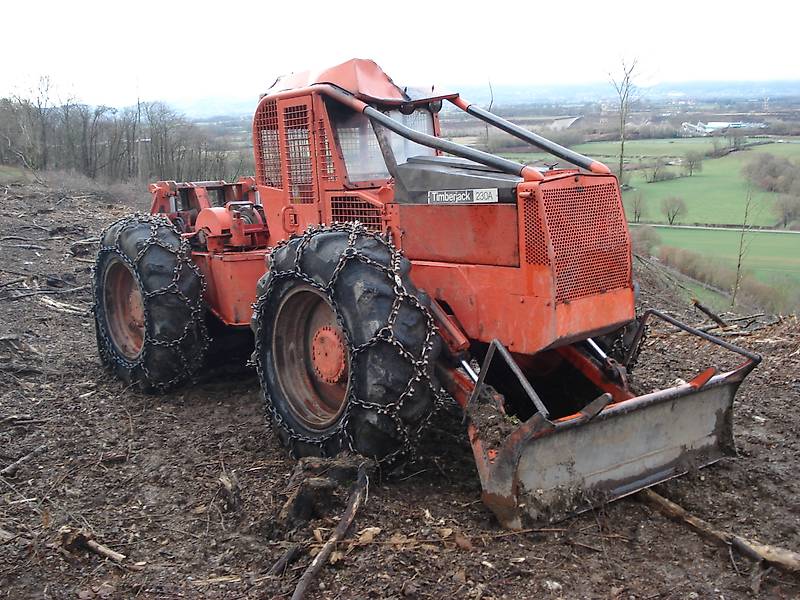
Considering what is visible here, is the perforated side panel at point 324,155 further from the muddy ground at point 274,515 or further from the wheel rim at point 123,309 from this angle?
the wheel rim at point 123,309

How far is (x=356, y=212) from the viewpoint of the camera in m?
5.84

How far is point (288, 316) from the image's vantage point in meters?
5.78

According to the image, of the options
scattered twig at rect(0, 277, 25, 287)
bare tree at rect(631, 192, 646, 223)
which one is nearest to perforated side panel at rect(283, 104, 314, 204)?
Result: scattered twig at rect(0, 277, 25, 287)

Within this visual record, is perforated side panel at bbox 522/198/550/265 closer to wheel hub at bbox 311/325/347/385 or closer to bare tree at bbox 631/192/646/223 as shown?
wheel hub at bbox 311/325/347/385

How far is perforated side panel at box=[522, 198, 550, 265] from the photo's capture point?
15.4 feet

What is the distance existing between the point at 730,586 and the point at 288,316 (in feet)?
10.9

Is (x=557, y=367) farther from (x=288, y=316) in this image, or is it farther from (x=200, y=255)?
(x=200, y=255)


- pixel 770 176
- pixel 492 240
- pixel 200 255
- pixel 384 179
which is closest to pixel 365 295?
pixel 492 240

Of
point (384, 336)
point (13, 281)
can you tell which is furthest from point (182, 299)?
point (13, 281)

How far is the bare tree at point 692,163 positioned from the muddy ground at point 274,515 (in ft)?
98.4

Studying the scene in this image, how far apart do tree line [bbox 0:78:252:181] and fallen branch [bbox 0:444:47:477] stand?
3214cm

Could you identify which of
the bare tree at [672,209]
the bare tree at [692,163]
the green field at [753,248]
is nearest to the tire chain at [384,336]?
the green field at [753,248]

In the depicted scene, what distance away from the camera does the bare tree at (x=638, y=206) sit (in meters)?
29.2

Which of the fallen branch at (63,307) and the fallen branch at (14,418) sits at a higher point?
the fallen branch at (63,307)
